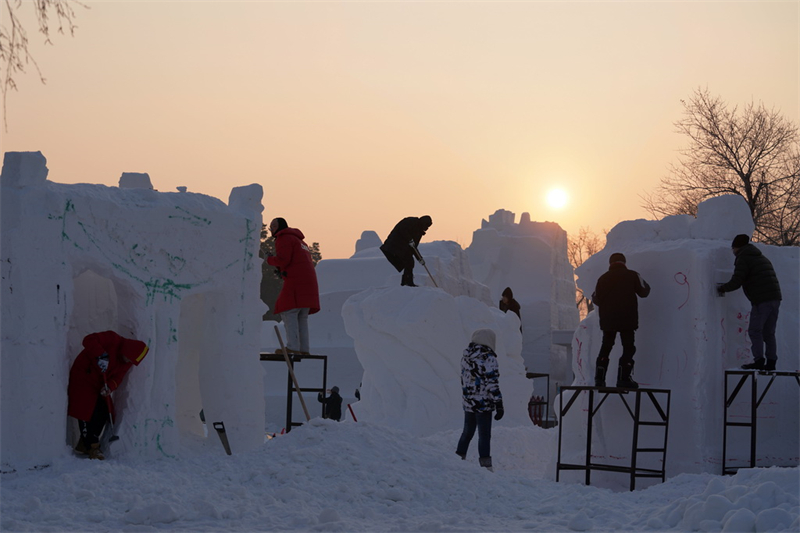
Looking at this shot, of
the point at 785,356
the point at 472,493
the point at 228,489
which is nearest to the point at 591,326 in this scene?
the point at 785,356

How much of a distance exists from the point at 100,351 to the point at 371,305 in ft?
23.7

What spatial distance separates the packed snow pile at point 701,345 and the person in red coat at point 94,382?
5.17m

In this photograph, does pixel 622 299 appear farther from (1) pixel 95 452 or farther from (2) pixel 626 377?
(1) pixel 95 452

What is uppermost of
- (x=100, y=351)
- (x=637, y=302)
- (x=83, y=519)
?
(x=637, y=302)

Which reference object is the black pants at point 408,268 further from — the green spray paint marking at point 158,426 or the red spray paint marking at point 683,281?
the green spray paint marking at point 158,426

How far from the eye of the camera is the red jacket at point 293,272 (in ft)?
33.2

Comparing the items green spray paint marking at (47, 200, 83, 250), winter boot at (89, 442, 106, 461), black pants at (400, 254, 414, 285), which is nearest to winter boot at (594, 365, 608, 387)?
black pants at (400, 254, 414, 285)

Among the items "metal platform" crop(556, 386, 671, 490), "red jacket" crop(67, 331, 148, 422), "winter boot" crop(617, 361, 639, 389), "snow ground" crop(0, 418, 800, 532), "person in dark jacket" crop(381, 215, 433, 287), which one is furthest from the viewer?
"person in dark jacket" crop(381, 215, 433, 287)

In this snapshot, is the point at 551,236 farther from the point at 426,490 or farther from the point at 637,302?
the point at 426,490

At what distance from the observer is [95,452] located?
809cm

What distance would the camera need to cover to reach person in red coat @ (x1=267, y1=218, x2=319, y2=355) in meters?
10.1

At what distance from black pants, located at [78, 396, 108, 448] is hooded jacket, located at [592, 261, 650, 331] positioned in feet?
16.2

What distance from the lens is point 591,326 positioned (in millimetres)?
10531

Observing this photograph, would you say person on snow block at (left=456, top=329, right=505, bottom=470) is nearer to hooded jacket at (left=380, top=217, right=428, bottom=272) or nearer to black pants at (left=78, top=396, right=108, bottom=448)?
black pants at (left=78, top=396, right=108, bottom=448)
